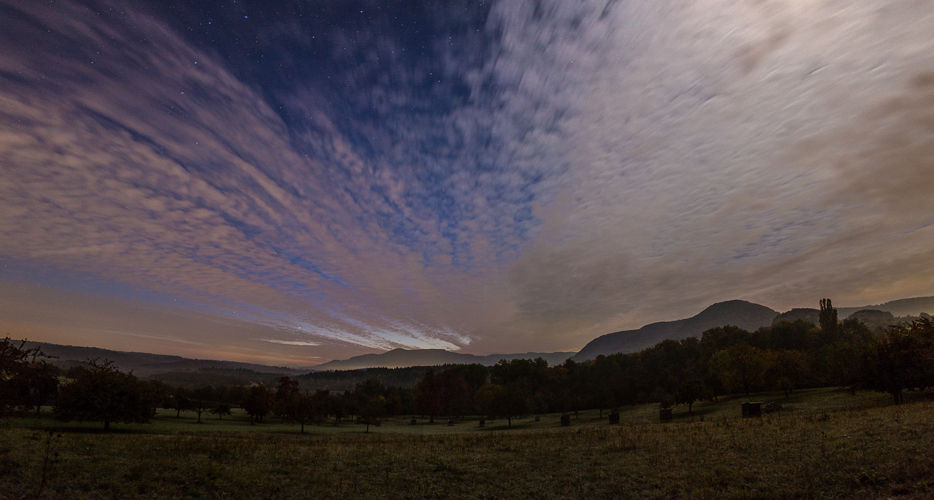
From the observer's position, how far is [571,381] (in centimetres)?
14288

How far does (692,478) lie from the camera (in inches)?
567

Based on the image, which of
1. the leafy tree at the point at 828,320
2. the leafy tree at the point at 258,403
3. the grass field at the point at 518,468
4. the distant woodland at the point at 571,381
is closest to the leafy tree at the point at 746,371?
the distant woodland at the point at 571,381

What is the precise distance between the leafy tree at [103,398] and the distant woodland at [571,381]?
0.27 feet

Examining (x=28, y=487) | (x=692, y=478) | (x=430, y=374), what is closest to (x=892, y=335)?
(x=692, y=478)

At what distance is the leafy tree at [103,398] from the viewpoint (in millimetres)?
34094

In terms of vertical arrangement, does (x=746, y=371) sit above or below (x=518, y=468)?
below

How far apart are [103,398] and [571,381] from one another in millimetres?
138342

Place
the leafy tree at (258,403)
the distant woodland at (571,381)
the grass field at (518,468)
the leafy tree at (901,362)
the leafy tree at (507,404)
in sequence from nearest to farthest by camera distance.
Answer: the grass field at (518,468)
the leafy tree at (901,362)
the distant woodland at (571,381)
the leafy tree at (258,403)
the leafy tree at (507,404)

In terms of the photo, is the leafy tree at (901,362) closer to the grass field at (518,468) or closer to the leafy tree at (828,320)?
the grass field at (518,468)

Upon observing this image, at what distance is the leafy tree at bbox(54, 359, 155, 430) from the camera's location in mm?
34094

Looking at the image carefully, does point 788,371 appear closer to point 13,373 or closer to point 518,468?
point 518,468

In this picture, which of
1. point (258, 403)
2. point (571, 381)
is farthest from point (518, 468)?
point (571, 381)

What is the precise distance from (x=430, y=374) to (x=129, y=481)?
117148 millimetres

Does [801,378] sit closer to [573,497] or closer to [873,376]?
[873,376]
